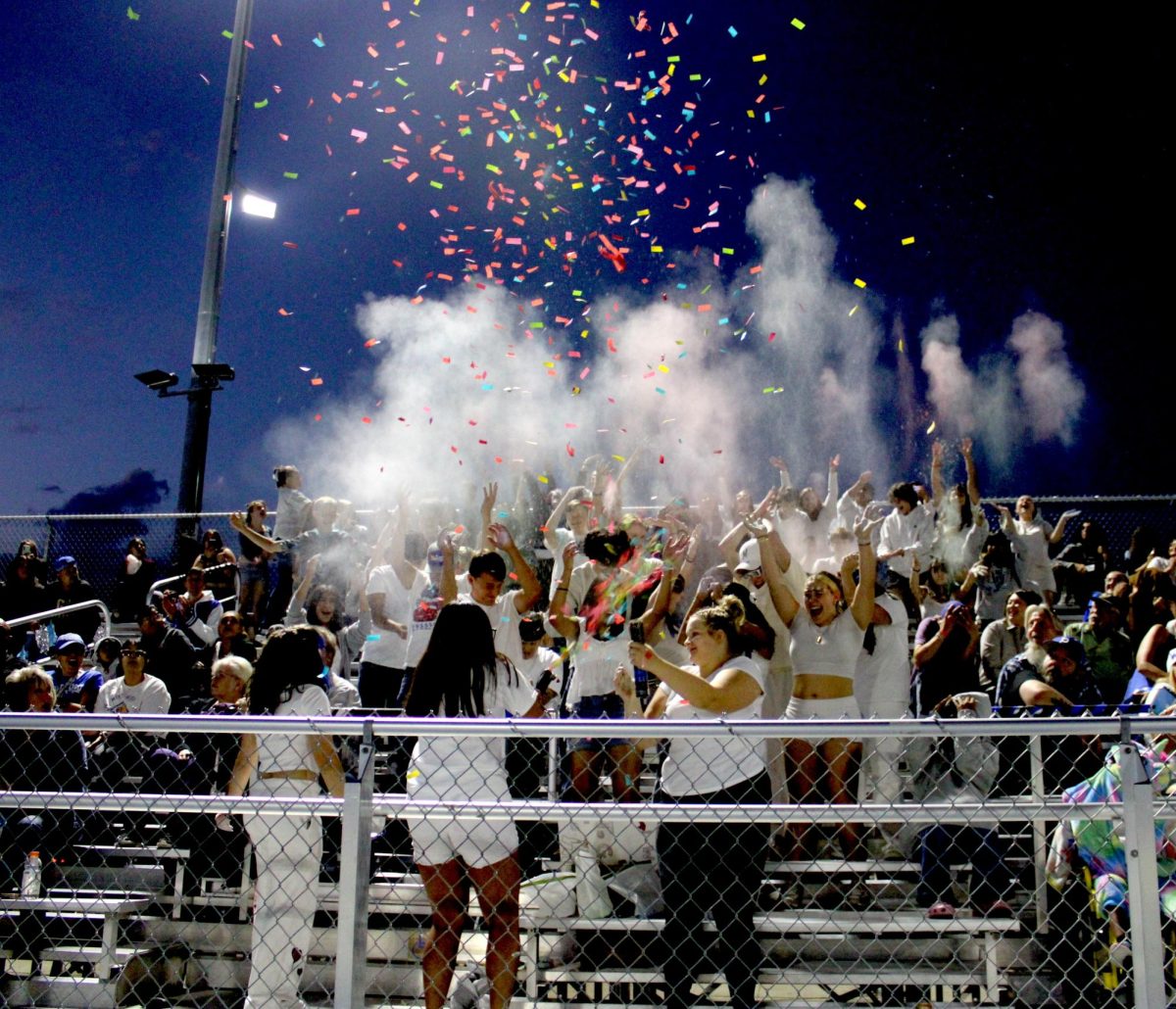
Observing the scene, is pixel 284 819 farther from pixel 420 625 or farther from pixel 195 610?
pixel 195 610

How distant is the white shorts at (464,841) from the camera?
3795mm

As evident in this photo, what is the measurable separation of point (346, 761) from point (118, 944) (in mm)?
3031

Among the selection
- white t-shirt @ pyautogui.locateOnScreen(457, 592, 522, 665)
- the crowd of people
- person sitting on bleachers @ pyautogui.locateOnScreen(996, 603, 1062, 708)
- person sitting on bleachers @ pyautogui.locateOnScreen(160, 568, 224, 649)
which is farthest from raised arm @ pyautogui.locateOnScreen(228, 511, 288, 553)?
person sitting on bleachers @ pyautogui.locateOnScreen(996, 603, 1062, 708)

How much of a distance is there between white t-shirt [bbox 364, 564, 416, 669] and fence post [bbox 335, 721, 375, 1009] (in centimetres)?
422

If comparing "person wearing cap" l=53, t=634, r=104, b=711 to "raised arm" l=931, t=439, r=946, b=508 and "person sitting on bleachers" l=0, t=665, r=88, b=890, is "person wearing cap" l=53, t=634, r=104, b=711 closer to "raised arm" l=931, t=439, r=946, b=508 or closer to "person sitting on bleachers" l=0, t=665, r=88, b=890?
"person sitting on bleachers" l=0, t=665, r=88, b=890

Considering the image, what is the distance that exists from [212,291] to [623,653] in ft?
31.2

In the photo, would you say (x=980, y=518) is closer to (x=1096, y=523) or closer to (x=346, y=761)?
(x=1096, y=523)

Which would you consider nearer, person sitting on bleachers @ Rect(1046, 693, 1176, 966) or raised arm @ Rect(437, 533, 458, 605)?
person sitting on bleachers @ Rect(1046, 693, 1176, 966)

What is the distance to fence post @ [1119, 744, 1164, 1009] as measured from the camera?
2.67 meters

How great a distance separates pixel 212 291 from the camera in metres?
13.3

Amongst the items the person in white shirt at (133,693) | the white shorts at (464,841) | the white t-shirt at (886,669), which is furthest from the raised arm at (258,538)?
the white shorts at (464,841)

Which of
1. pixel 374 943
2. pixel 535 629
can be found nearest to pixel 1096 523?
pixel 535 629

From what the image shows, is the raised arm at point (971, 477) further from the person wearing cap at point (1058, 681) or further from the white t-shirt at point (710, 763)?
the white t-shirt at point (710, 763)

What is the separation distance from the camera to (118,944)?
5133 mm
